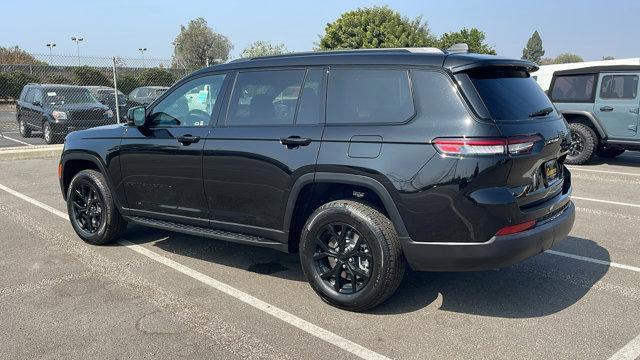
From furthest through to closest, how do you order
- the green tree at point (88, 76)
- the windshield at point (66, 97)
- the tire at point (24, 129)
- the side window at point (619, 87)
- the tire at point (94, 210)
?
1. the green tree at point (88, 76)
2. the tire at point (24, 129)
3. the windshield at point (66, 97)
4. the side window at point (619, 87)
5. the tire at point (94, 210)

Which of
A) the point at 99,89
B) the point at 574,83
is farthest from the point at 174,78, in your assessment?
the point at 574,83

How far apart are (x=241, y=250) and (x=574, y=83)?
28.3 ft

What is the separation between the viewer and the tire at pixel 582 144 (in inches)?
413

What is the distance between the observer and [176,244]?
5.57 m

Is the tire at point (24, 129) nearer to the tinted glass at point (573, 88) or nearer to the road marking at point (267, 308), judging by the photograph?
the road marking at point (267, 308)

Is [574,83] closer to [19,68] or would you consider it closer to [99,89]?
[99,89]

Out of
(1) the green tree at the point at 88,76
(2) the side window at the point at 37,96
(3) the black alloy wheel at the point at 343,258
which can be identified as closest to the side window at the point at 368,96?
(3) the black alloy wheel at the point at 343,258

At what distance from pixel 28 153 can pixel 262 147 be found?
34.4 ft

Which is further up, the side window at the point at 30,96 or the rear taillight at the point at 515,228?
the side window at the point at 30,96

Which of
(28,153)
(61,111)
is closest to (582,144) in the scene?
(28,153)

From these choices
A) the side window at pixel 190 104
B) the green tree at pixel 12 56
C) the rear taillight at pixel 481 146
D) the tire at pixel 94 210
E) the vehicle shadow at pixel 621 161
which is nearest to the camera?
the rear taillight at pixel 481 146

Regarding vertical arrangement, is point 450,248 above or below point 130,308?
above

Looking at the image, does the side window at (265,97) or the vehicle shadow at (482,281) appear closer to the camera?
the vehicle shadow at (482,281)

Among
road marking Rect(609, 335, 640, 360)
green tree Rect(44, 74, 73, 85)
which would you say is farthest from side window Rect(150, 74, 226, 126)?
green tree Rect(44, 74, 73, 85)
